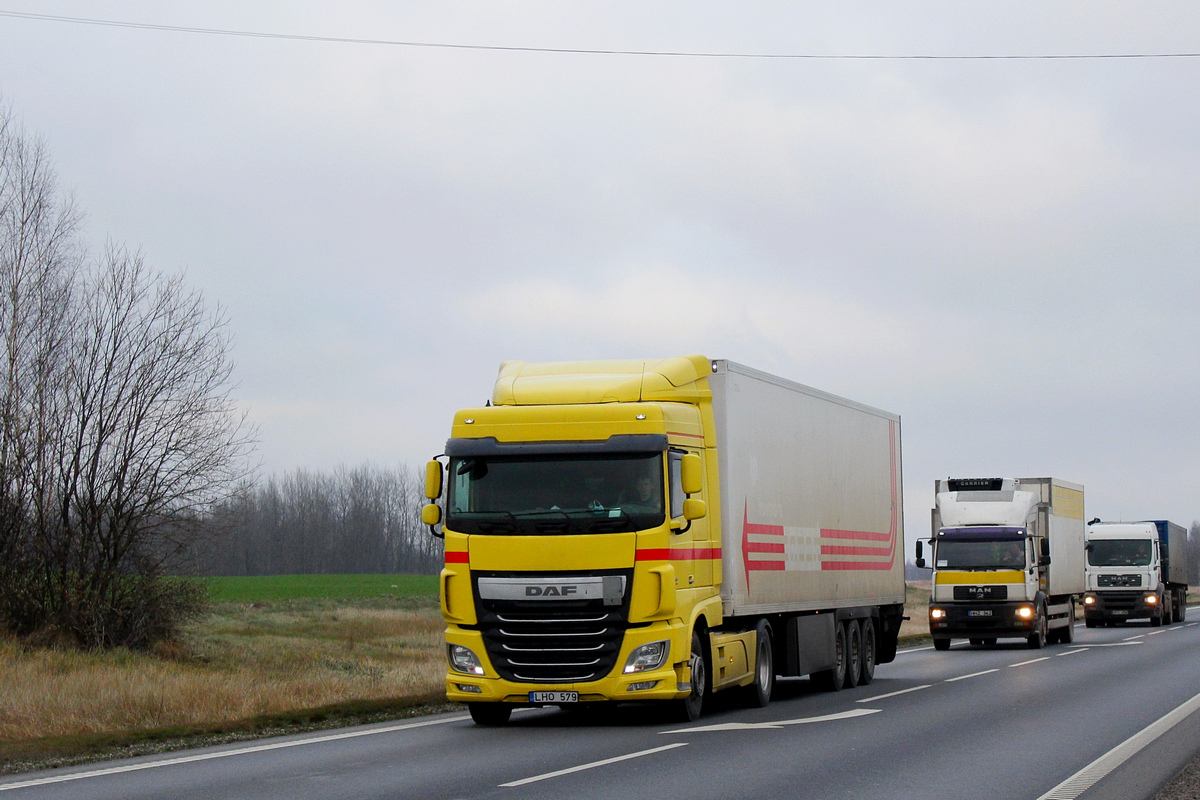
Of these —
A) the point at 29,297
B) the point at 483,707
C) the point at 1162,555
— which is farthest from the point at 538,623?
the point at 1162,555

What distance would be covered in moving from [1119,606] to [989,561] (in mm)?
18744

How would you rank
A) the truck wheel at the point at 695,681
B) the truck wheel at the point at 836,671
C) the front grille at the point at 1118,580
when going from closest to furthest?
1. the truck wheel at the point at 695,681
2. the truck wheel at the point at 836,671
3. the front grille at the point at 1118,580

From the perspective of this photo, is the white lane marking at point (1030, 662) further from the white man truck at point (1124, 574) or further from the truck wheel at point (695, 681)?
the white man truck at point (1124, 574)

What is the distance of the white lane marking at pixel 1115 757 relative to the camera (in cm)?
963

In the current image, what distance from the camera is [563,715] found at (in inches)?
645

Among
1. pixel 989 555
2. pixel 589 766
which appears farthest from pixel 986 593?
pixel 589 766

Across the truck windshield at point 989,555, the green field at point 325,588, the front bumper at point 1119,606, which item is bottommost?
the green field at point 325,588

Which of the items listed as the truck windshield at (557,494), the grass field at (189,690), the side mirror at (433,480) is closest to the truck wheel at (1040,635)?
the grass field at (189,690)

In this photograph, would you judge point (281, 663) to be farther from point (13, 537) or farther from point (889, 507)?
point (889, 507)

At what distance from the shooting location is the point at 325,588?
282 feet

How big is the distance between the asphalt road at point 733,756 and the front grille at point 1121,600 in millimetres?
30807

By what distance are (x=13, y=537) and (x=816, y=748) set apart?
62.5 feet

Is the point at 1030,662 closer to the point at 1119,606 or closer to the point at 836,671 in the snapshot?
the point at 836,671

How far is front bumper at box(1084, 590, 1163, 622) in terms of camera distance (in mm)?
47281
